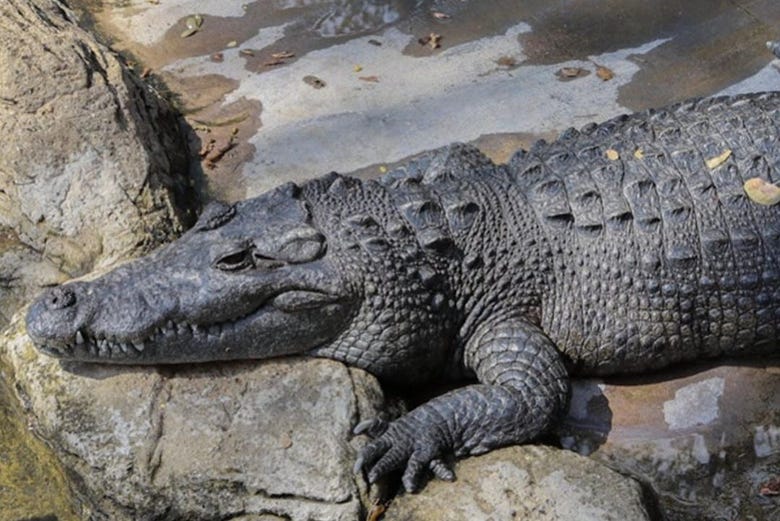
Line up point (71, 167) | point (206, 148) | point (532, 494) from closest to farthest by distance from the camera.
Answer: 1. point (532, 494)
2. point (71, 167)
3. point (206, 148)

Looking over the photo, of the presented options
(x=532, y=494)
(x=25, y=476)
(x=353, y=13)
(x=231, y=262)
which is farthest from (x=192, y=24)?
(x=532, y=494)

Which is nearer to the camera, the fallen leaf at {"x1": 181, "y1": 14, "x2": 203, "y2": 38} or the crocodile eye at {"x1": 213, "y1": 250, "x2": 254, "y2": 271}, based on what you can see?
the crocodile eye at {"x1": 213, "y1": 250, "x2": 254, "y2": 271}

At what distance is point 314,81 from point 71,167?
1.97 m

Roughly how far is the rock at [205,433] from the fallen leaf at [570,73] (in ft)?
9.89

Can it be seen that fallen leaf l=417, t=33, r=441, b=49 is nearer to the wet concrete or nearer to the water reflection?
the water reflection

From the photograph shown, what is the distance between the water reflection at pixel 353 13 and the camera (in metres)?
6.90

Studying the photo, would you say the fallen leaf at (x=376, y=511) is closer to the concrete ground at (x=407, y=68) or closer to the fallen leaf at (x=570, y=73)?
the concrete ground at (x=407, y=68)

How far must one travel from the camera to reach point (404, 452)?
374 centimetres

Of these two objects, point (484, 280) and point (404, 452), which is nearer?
point (404, 452)

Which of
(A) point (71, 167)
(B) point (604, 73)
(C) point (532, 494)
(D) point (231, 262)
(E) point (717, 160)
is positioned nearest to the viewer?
(C) point (532, 494)

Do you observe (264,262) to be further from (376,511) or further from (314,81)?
(314,81)

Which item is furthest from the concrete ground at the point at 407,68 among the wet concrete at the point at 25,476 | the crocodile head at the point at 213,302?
the wet concrete at the point at 25,476

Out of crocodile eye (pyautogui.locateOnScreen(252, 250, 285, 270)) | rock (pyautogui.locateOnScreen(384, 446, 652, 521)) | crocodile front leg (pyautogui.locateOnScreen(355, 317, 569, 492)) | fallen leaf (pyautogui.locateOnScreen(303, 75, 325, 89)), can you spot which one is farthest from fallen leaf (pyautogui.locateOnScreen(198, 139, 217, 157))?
rock (pyautogui.locateOnScreen(384, 446, 652, 521))

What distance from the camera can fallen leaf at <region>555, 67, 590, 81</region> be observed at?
6309mm
